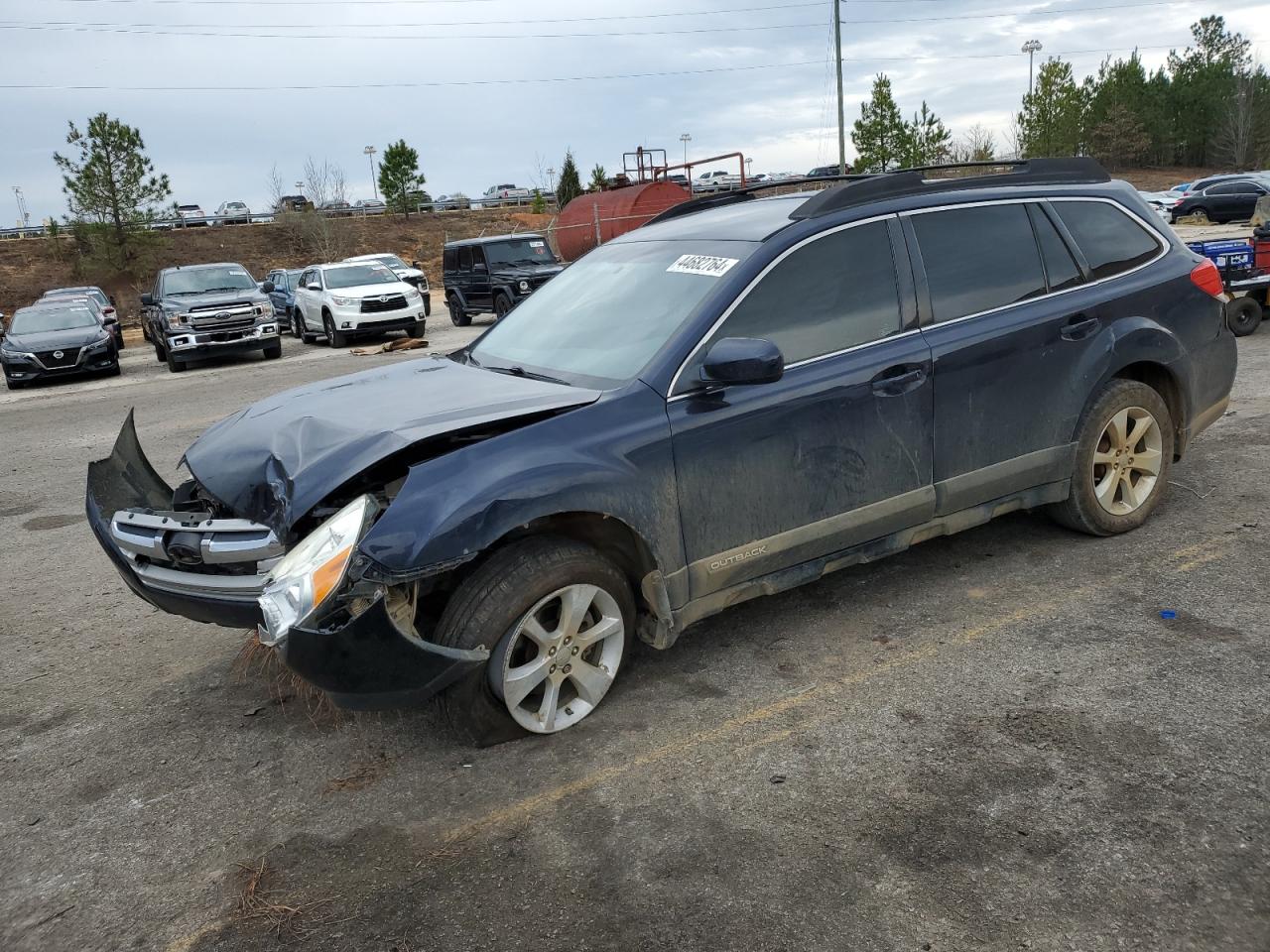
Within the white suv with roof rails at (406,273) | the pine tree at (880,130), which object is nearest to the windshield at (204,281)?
the white suv with roof rails at (406,273)

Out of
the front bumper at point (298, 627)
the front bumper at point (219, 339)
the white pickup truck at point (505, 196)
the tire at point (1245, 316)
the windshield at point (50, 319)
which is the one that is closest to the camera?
the front bumper at point (298, 627)

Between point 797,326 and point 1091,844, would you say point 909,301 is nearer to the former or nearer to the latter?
point 797,326

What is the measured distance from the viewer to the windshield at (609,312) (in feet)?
12.7

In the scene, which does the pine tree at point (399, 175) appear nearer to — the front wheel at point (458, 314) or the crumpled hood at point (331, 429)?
the front wheel at point (458, 314)

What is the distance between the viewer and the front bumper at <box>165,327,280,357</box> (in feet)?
57.6

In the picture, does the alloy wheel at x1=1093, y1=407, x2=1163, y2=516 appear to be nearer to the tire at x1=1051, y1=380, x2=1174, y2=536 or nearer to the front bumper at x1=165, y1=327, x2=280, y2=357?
the tire at x1=1051, y1=380, x2=1174, y2=536

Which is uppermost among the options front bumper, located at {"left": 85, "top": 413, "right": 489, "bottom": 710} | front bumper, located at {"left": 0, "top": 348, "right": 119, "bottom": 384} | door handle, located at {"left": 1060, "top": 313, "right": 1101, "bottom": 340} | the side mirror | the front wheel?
the side mirror

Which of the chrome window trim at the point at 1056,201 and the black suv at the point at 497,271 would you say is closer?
the chrome window trim at the point at 1056,201

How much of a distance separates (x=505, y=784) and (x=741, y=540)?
122cm

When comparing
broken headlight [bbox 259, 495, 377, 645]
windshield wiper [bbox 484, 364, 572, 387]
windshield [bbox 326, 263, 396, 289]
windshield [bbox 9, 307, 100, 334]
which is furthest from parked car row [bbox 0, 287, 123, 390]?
broken headlight [bbox 259, 495, 377, 645]

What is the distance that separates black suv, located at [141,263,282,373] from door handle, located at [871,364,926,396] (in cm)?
1609

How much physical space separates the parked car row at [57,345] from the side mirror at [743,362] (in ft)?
56.1

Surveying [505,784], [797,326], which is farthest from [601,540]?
[797,326]

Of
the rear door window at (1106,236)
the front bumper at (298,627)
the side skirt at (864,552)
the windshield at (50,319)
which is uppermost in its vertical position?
the rear door window at (1106,236)
